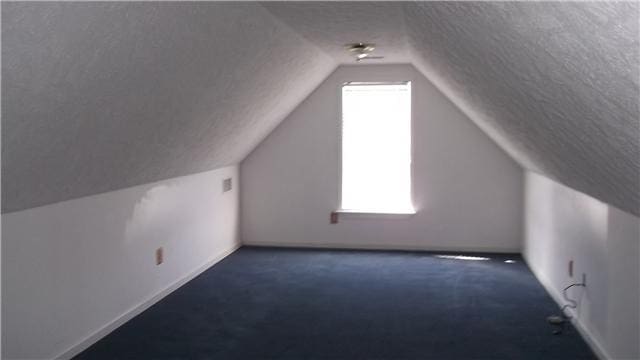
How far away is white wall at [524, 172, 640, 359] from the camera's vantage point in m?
2.95

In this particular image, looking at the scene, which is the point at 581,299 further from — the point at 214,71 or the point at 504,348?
the point at 214,71

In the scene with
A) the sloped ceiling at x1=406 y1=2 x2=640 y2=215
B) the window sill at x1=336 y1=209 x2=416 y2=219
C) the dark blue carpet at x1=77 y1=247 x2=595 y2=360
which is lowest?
the dark blue carpet at x1=77 y1=247 x2=595 y2=360

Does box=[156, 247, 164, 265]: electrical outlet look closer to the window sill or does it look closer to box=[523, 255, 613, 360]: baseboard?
the window sill

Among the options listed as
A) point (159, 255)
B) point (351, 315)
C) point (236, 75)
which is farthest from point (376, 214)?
point (236, 75)

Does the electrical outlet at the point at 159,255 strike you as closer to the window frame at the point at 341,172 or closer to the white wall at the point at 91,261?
the white wall at the point at 91,261

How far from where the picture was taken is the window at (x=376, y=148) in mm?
6367

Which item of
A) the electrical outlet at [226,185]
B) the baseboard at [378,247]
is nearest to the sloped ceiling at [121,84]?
the electrical outlet at [226,185]

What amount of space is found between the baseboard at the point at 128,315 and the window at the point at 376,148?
1.76 m

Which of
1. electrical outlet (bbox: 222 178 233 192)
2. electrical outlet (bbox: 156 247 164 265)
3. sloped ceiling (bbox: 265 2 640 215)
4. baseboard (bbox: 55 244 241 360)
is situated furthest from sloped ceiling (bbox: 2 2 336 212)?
electrical outlet (bbox: 222 178 233 192)

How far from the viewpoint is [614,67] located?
1.61 meters

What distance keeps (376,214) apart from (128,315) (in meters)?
3.05

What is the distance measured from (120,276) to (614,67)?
3284 mm

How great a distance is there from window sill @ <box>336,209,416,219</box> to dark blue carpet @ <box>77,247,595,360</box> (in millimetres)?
701

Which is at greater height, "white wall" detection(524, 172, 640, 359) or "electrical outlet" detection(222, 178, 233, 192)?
"electrical outlet" detection(222, 178, 233, 192)
